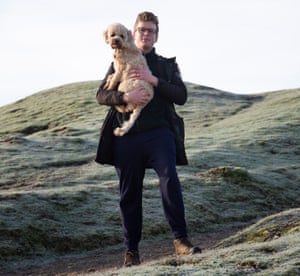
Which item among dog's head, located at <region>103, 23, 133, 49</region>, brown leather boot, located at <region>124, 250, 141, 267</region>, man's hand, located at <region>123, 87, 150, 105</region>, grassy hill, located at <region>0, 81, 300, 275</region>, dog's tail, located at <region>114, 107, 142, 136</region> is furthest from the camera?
grassy hill, located at <region>0, 81, 300, 275</region>

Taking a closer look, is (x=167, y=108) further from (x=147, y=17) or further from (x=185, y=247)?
(x=185, y=247)

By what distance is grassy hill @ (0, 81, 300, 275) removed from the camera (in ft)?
42.3

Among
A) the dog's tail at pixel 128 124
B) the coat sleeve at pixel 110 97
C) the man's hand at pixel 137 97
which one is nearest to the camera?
the man's hand at pixel 137 97

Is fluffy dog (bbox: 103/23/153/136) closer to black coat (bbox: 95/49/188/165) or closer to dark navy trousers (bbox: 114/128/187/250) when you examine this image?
black coat (bbox: 95/49/188/165)

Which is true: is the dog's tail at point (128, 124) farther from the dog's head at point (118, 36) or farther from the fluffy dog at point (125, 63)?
the dog's head at point (118, 36)

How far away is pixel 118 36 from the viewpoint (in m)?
10.4

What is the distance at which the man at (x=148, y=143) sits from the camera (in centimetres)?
1049

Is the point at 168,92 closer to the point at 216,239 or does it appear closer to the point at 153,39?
the point at 153,39

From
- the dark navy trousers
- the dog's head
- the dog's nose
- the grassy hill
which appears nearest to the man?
the dark navy trousers

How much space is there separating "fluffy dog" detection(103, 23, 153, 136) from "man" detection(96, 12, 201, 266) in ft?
0.30

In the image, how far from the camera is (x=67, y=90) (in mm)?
89562

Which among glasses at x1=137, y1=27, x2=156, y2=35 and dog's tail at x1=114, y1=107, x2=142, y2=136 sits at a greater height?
glasses at x1=137, y1=27, x2=156, y2=35

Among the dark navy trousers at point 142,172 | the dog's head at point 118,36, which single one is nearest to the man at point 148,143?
the dark navy trousers at point 142,172

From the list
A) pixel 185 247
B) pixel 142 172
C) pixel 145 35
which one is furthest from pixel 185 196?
pixel 145 35
